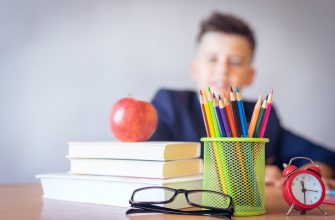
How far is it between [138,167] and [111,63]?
71 centimetres

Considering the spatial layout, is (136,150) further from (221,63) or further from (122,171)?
(221,63)

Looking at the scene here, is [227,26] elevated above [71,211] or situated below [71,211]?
above

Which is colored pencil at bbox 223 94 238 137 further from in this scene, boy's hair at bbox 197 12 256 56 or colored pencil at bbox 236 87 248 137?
boy's hair at bbox 197 12 256 56

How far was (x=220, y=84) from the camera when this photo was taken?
4.75 feet

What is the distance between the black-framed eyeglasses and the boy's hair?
2.94 feet

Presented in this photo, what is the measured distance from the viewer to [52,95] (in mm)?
1256

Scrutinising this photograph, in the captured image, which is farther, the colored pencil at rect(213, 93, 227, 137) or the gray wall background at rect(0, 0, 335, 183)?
the gray wall background at rect(0, 0, 335, 183)

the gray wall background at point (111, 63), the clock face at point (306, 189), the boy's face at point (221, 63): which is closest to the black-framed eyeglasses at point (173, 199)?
the clock face at point (306, 189)

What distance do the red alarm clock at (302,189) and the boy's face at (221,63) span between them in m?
0.84

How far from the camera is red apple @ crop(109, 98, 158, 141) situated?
0.73m

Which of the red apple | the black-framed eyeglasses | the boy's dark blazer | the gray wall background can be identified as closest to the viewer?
the black-framed eyeglasses

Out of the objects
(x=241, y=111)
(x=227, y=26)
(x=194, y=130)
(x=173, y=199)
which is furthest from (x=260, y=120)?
(x=227, y=26)

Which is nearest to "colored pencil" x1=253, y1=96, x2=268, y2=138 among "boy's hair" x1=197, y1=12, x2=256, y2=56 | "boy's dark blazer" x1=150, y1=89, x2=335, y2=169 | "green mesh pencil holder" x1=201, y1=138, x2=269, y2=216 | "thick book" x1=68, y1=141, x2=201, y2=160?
"green mesh pencil holder" x1=201, y1=138, x2=269, y2=216

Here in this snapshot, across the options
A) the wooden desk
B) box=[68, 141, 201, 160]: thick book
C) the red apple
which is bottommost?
the wooden desk
